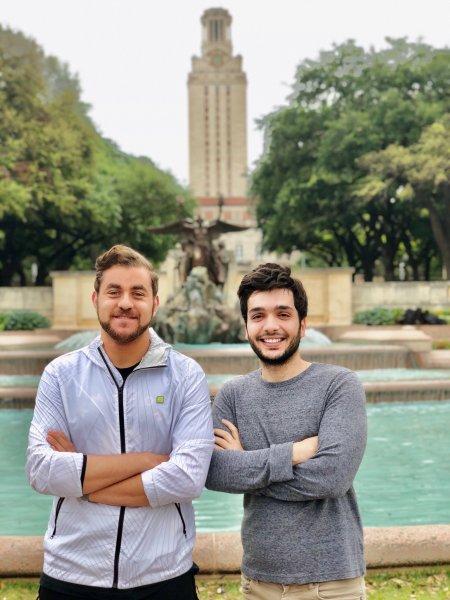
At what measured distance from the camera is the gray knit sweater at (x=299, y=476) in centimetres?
257

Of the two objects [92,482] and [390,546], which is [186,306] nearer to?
[390,546]

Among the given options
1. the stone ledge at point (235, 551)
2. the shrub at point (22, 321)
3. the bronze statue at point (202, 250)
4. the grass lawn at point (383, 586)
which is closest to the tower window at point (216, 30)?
the shrub at point (22, 321)

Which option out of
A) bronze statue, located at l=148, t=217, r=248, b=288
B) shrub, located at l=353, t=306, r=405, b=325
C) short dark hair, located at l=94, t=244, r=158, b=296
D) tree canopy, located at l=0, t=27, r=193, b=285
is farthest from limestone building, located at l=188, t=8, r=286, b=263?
short dark hair, located at l=94, t=244, r=158, b=296

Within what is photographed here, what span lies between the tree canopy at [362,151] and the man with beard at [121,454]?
31269 mm

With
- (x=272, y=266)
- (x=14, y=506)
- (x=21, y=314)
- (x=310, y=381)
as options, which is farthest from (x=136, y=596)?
(x=21, y=314)

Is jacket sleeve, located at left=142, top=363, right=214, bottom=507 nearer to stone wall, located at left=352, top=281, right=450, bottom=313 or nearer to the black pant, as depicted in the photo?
the black pant

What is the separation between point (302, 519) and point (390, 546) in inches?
68.3

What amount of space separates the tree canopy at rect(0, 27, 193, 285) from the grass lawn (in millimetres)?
30435

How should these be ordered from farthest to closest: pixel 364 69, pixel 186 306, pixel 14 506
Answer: pixel 364 69, pixel 186 306, pixel 14 506

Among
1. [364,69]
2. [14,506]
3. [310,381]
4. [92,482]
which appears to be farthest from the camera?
[364,69]

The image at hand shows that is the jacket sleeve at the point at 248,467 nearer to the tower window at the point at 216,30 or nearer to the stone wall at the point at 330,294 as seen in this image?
the stone wall at the point at 330,294

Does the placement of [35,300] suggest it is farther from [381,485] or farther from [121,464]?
[121,464]

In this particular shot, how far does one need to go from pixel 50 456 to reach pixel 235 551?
6.02 feet

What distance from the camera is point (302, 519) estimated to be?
8.55ft
